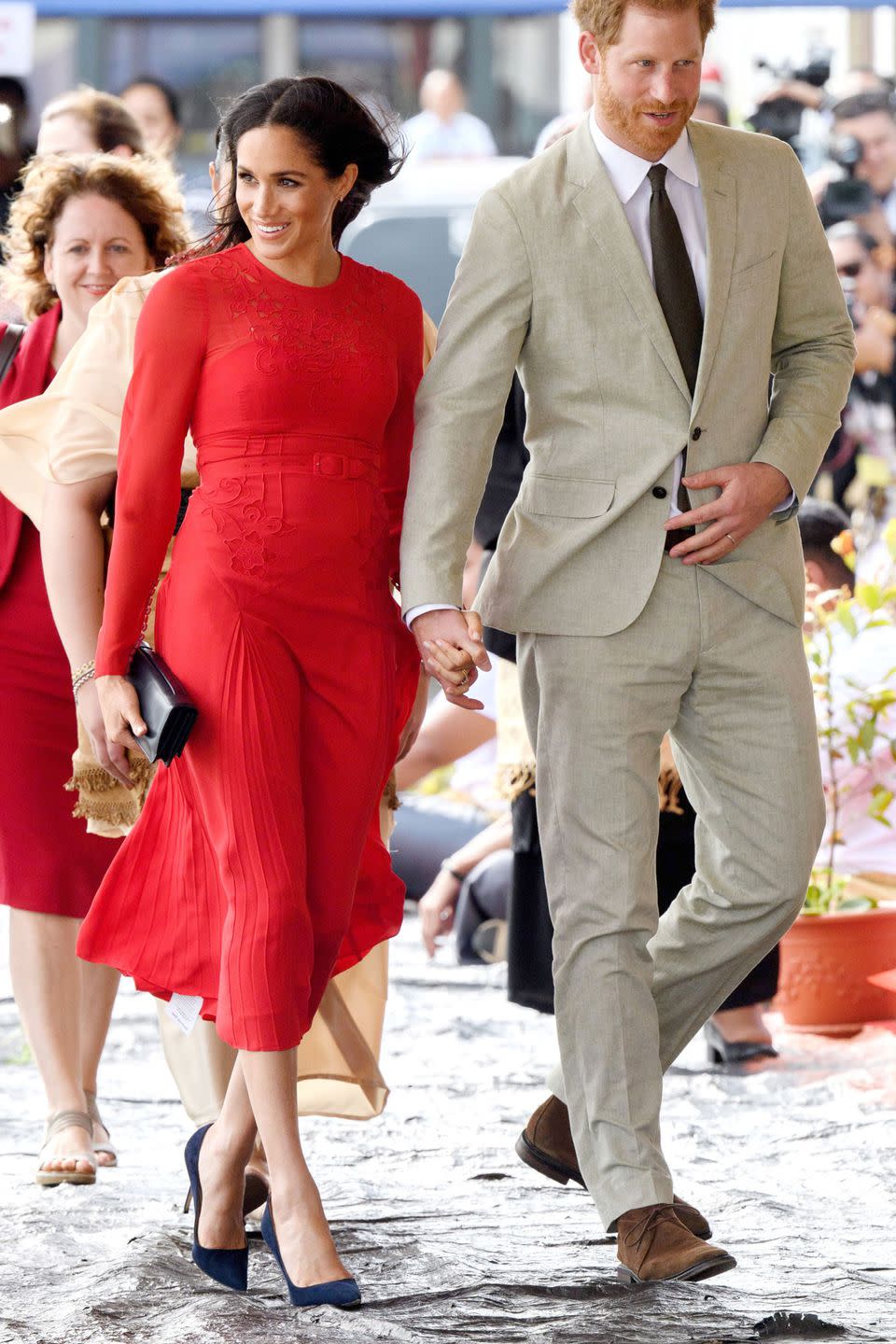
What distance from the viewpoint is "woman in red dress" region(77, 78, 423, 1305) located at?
2.62 metres

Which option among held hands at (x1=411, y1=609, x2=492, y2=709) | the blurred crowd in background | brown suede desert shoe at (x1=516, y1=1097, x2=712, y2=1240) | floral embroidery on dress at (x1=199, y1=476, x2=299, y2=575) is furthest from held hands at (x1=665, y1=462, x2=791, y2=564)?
the blurred crowd in background

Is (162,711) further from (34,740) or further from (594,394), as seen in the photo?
(34,740)

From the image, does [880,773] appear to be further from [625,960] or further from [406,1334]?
[406,1334]

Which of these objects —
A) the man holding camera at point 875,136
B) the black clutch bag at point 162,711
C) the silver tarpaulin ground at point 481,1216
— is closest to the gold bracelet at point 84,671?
the black clutch bag at point 162,711

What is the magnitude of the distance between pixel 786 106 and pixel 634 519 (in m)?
4.86

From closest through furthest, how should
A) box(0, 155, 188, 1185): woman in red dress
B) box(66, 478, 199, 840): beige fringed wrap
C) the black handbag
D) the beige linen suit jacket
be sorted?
the beige linen suit jacket → box(66, 478, 199, 840): beige fringed wrap → box(0, 155, 188, 1185): woman in red dress → the black handbag

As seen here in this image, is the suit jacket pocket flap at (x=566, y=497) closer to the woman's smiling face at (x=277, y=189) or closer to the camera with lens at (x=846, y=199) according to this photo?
the woman's smiling face at (x=277, y=189)

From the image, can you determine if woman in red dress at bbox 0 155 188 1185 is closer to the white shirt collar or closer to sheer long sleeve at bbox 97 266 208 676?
sheer long sleeve at bbox 97 266 208 676

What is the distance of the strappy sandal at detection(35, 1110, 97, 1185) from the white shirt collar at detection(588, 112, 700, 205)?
1861 millimetres

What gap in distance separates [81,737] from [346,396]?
3.28ft

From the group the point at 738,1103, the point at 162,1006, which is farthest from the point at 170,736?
the point at 738,1103

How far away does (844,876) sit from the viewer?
15.5 feet

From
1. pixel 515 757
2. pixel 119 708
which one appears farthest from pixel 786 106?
pixel 119 708

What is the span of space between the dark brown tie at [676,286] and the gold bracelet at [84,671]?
0.94 m
